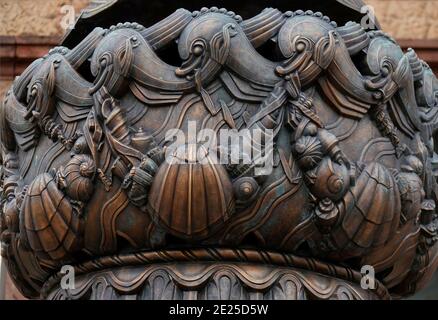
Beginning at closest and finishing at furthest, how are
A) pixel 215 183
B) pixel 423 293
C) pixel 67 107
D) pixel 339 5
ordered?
pixel 215 183 → pixel 67 107 → pixel 339 5 → pixel 423 293

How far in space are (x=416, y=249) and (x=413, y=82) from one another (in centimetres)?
30

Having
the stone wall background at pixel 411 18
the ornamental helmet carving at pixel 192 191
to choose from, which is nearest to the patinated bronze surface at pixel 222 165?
the ornamental helmet carving at pixel 192 191

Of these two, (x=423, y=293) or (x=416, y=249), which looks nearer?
(x=416, y=249)

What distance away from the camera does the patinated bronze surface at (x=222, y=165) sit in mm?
1995

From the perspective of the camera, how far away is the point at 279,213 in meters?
2.01

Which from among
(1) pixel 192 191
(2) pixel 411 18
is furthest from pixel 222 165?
(2) pixel 411 18

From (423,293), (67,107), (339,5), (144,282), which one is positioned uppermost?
(423,293)

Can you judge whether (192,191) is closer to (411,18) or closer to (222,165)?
(222,165)

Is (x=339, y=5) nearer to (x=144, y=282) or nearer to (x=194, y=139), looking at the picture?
(x=194, y=139)

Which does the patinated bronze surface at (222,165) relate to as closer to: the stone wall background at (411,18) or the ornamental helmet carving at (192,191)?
the ornamental helmet carving at (192,191)

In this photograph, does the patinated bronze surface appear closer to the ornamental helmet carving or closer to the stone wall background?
the ornamental helmet carving

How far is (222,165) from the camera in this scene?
196 cm

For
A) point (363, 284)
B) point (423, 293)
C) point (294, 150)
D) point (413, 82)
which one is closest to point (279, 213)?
point (294, 150)

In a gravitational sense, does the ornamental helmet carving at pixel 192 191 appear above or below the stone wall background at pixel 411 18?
below
